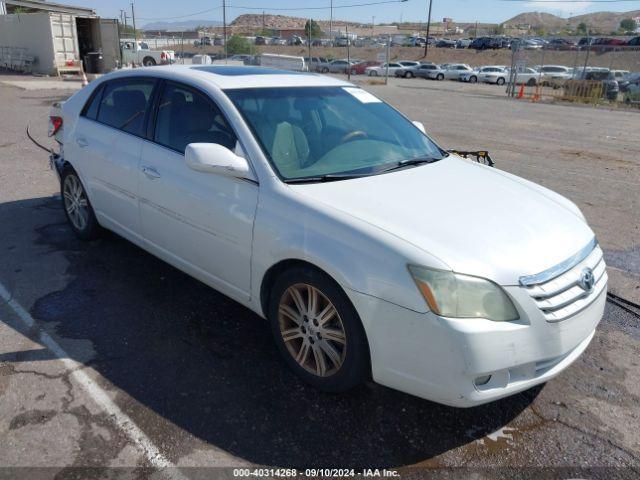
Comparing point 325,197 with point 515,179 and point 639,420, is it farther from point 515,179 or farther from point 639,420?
point 639,420

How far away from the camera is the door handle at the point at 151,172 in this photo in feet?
12.7

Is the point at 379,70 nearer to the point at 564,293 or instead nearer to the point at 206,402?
the point at 564,293

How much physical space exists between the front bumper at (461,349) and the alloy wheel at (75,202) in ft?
11.1

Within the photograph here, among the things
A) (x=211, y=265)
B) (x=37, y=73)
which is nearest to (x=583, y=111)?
(x=211, y=265)

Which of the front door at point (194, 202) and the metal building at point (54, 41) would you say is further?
the metal building at point (54, 41)

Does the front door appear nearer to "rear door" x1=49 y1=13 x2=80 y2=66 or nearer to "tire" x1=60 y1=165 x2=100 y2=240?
"tire" x1=60 y1=165 x2=100 y2=240

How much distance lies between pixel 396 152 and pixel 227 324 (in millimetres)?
1708

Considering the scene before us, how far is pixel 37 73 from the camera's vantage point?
2723 centimetres

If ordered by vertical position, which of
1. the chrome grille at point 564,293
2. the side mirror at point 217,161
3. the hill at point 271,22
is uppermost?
the hill at point 271,22

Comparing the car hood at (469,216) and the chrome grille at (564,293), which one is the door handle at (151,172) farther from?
the chrome grille at (564,293)

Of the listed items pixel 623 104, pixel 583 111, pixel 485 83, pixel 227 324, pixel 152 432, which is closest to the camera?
pixel 152 432

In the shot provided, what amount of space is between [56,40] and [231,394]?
27.9m

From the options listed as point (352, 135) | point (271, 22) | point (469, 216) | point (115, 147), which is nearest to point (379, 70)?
point (115, 147)

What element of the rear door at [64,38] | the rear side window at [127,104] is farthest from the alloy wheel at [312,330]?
the rear door at [64,38]
